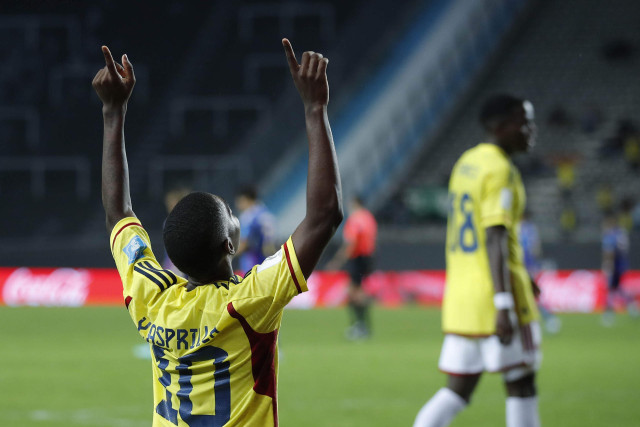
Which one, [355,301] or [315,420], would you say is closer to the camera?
[315,420]

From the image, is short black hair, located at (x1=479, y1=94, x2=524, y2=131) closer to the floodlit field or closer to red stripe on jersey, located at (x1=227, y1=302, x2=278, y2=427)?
red stripe on jersey, located at (x1=227, y1=302, x2=278, y2=427)

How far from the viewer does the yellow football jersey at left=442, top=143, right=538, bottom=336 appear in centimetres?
571

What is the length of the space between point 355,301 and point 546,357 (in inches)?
141

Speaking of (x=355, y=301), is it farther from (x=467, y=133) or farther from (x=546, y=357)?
(x=467, y=133)

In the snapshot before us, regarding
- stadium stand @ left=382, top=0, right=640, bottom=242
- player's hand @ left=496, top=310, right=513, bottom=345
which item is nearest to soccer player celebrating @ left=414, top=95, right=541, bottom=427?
player's hand @ left=496, top=310, right=513, bottom=345

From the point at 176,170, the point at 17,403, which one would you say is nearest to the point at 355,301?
the point at 17,403

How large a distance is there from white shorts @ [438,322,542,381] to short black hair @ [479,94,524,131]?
113 centimetres

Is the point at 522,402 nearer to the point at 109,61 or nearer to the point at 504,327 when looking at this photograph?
the point at 504,327

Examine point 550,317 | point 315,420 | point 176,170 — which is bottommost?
point 315,420

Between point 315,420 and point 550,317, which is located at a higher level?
point 550,317

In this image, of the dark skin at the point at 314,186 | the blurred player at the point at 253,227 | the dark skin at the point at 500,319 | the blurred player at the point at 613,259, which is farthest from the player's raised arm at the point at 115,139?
the blurred player at the point at 613,259

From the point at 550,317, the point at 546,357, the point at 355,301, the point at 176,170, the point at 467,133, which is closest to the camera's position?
the point at 546,357

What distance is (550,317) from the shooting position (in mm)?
17297

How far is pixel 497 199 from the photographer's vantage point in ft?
18.7
